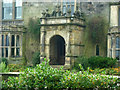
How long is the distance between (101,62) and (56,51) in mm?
4758

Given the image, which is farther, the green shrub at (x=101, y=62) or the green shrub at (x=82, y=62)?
the green shrub at (x=82, y=62)

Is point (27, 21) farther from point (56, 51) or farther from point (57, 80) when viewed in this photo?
point (57, 80)

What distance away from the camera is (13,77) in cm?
1508

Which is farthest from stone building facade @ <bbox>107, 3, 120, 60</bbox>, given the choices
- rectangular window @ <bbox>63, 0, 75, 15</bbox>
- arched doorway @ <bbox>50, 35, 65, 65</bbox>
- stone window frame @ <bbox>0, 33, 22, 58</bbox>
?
stone window frame @ <bbox>0, 33, 22, 58</bbox>

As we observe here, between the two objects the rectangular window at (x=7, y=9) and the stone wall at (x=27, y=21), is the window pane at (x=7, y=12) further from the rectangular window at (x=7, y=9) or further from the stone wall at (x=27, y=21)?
the stone wall at (x=27, y=21)

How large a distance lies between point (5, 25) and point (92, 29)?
687cm

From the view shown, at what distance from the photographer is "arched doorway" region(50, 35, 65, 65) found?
2381 cm

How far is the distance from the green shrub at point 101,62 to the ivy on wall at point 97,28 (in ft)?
6.56

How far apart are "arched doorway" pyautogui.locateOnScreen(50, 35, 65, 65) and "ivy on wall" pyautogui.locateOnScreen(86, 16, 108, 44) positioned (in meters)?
2.71

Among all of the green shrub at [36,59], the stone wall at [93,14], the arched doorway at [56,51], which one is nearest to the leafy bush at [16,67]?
the green shrub at [36,59]

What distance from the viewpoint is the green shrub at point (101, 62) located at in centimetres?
2038

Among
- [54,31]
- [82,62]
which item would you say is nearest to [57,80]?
[82,62]

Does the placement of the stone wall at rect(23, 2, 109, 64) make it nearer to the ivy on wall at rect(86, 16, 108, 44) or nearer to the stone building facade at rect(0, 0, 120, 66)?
the stone building facade at rect(0, 0, 120, 66)

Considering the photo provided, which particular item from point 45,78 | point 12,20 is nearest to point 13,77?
point 45,78
